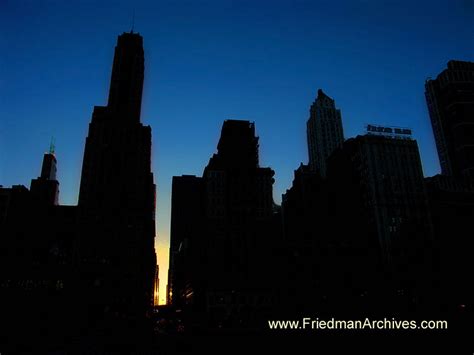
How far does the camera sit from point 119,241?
18900 cm

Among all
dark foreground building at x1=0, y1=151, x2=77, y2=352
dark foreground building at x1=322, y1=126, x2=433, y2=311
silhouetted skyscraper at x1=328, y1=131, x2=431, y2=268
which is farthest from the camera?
silhouetted skyscraper at x1=328, y1=131, x2=431, y2=268

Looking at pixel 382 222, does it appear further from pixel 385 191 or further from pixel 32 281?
pixel 32 281

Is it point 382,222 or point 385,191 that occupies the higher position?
point 385,191

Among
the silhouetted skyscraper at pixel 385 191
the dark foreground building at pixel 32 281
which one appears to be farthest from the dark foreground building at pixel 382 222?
the dark foreground building at pixel 32 281

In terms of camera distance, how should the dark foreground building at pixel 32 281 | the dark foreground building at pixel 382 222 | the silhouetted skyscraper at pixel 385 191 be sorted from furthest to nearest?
the silhouetted skyscraper at pixel 385 191
the dark foreground building at pixel 382 222
the dark foreground building at pixel 32 281

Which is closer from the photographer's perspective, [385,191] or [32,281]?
[385,191]

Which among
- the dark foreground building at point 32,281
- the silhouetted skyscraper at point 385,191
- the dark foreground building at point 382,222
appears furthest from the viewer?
the silhouetted skyscraper at point 385,191

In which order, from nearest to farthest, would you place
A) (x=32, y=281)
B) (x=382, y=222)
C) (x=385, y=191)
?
(x=382, y=222)
(x=385, y=191)
(x=32, y=281)

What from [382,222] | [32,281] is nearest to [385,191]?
[382,222]

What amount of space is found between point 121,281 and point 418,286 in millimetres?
122653

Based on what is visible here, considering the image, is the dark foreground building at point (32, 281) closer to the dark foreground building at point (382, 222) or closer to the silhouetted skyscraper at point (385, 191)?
the dark foreground building at point (382, 222)

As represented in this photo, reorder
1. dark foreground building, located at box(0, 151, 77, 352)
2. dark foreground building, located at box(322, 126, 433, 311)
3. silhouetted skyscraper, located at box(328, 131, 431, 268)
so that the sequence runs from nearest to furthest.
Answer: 1. dark foreground building, located at box(0, 151, 77, 352)
2. dark foreground building, located at box(322, 126, 433, 311)
3. silhouetted skyscraper, located at box(328, 131, 431, 268)

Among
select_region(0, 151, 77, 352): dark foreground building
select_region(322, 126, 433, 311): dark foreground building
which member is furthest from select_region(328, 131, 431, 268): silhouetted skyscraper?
select_region(0, 151, 77, 352): dark foreground building

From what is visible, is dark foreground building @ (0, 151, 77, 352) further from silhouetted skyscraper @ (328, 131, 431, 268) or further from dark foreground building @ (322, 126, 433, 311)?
silhouetted skyscraper @ (328, 131, 431, 268)
